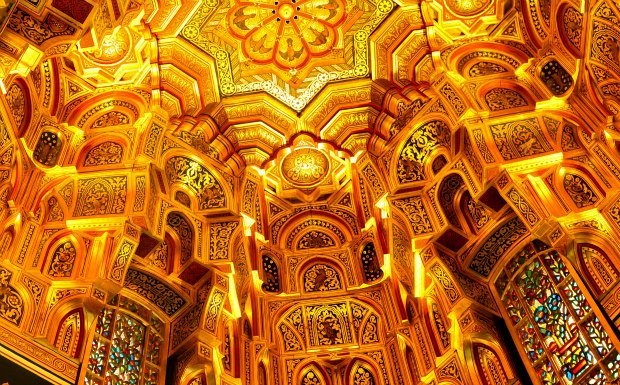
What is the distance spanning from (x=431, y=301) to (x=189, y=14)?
5105 mm

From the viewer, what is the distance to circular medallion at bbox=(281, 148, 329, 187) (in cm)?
1278

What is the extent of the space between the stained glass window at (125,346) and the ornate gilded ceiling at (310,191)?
0.10 feet

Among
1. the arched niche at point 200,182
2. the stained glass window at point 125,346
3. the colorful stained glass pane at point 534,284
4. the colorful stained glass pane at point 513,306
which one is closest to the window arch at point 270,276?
the arched niche at point 200,182

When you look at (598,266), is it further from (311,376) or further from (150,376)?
(150,376)

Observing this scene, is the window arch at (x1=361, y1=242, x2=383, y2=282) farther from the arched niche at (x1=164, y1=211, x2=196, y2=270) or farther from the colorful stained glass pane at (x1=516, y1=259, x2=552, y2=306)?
the arched niche at (x1=164, y1=211, x2=196, y2=270)

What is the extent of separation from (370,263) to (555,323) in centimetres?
311

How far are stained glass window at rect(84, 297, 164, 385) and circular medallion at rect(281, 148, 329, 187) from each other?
289 centimetres

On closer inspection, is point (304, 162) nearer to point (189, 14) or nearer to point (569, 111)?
point (189, 14)

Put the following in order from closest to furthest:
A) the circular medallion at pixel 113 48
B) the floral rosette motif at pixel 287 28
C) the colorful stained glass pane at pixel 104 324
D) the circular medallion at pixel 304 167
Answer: the colorful stained glass pane at pixel 104 324, the circular medallion at pixel 113 48, the floral rosette motif at pixel 287 28, the circular medallion at pixel 304 167

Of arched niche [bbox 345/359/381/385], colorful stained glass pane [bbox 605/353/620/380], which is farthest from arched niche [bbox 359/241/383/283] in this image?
colorful stained glass pane [bbox 605/353/620/380]

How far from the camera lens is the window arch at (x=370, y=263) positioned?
12.5 meters

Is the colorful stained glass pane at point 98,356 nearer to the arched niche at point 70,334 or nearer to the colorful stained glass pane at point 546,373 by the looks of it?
the arched niche at point 70,334

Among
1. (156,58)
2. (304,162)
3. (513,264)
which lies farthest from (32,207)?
(513,264)

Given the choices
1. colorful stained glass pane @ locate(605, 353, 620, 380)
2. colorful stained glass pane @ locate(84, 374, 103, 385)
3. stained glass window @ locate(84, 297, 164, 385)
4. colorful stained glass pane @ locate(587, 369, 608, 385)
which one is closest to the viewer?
colorful stained glass pane @ locate(605, 353, 620, 380)
